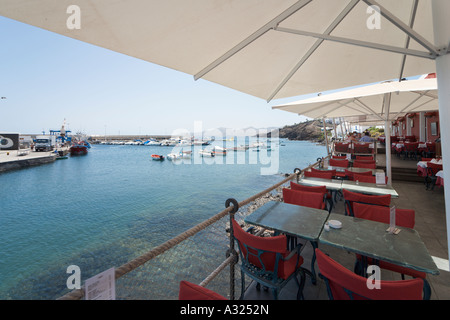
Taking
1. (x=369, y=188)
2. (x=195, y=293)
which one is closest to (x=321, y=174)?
(x=369, y=188)

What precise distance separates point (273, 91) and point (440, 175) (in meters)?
4.89

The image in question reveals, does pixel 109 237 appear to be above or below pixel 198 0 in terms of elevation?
below

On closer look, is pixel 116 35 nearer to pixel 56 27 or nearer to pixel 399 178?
pixel 56 27

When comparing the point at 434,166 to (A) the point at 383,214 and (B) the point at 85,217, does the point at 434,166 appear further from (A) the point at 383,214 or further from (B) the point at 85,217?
(B) the point at 85,217

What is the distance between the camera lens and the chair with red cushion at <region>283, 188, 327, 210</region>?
3221 mm

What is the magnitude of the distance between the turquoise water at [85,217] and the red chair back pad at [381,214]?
10.4 m

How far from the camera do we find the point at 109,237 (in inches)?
507

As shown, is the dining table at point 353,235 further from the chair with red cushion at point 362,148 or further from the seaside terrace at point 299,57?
the chair with red cushion at point 362,148

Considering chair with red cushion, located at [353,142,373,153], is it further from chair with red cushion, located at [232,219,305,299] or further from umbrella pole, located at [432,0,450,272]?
A: chair with red cushion, located at [232,219,305,299]

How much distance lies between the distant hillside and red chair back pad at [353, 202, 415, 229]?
Answer: 98.2m

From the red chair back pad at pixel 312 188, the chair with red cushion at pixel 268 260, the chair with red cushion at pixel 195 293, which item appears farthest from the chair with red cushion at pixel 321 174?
the chair with red cushion at pixel 195 293

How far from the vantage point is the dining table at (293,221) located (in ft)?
6.93

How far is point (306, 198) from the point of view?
3.36 metres

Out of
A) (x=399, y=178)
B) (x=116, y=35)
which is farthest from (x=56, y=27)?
(x=399, y=178)
